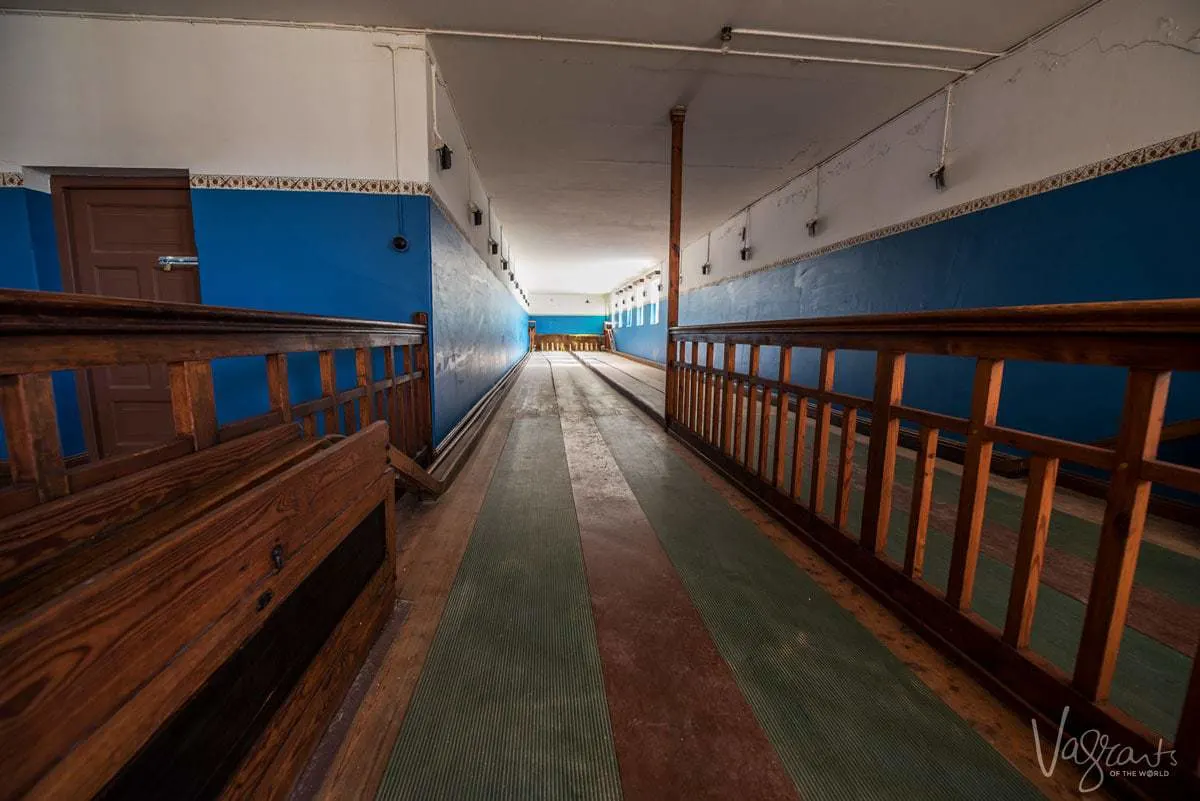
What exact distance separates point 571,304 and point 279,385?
22246 millimetres

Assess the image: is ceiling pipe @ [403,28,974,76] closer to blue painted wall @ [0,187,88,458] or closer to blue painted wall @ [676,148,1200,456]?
blue painted wall @ [676,148,1200,456]

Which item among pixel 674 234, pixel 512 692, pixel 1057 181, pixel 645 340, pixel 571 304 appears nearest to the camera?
pixel 512 692

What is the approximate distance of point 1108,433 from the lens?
9.45 ft

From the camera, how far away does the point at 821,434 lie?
6.41 ft

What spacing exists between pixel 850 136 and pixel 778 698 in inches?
220

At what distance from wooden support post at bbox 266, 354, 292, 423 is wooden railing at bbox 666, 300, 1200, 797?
6.79 feet

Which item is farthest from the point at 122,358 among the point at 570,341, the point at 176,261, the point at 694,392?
the point at 570,341

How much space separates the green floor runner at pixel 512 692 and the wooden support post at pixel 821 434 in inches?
44.2

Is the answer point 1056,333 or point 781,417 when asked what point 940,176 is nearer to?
point 781,417

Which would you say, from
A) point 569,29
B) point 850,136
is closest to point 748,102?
point 850,136

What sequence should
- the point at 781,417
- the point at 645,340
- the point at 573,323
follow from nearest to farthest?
1. the point at 781,417
2. the point at 645,340
3. the point at 573,323

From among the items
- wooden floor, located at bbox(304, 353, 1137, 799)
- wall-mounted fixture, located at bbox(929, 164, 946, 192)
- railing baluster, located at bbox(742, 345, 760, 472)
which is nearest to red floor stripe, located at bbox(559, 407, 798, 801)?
wooden floor, located at bbox(304, 353, 1137, 799)

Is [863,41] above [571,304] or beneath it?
above

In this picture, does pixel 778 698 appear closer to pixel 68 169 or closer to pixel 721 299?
pixel 68 169
